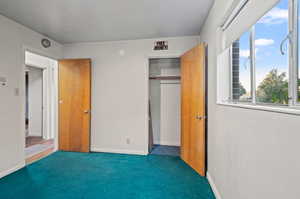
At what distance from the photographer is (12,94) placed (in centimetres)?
270

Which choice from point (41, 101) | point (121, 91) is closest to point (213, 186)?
point (121, 91)

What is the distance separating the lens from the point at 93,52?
12.4ft

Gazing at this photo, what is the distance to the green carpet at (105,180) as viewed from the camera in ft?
6.92

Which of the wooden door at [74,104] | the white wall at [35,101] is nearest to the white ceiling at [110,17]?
the wooden door at [74,104]

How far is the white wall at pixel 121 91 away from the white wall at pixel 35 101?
6.99 feet

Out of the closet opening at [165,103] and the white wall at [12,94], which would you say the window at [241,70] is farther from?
the white wall at [12,94]

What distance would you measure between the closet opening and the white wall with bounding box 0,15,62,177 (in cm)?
261

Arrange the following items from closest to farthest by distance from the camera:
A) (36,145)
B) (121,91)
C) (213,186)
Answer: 1. (213,186)
2. (121,91)
3. (36,145)

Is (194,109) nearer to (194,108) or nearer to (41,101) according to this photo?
(194,108)

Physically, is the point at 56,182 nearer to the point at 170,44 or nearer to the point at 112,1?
the point at 112,1

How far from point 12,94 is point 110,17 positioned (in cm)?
203

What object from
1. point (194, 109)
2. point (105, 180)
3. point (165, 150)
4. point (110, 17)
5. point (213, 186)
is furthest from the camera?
point (165, 150)

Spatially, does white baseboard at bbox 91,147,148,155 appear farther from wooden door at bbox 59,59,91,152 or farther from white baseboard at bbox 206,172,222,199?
white baseboard at bbox 206,172,222,199

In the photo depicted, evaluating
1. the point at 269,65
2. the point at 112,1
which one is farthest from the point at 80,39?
the point at 269,65
